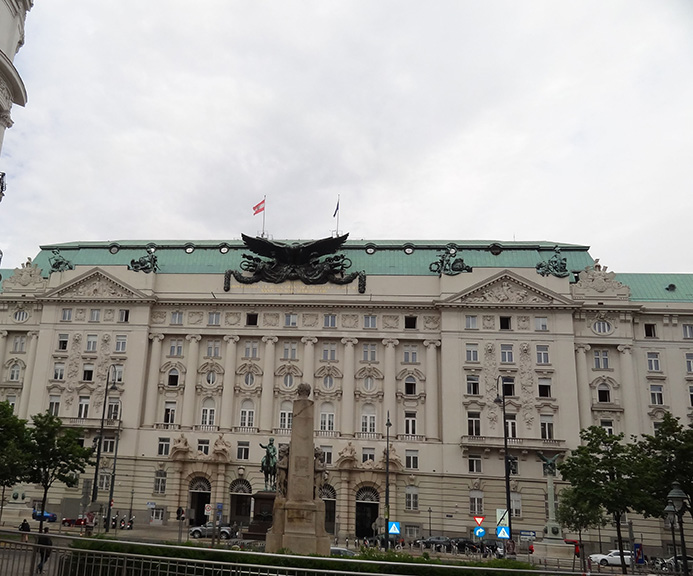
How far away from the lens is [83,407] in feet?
236

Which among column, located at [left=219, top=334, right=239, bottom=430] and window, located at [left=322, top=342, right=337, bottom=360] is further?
window, located at [left=322, top=342, right=337, bottom=360]

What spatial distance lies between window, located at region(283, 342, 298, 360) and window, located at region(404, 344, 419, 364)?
11.8 meters

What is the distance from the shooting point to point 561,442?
64438 millimetres

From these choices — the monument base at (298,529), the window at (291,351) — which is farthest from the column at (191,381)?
the monument base at (298,529)

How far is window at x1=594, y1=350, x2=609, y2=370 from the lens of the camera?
224 ft

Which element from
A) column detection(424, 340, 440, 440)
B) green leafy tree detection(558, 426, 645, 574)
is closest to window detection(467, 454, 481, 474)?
column detection(424, 340, 440, 440)

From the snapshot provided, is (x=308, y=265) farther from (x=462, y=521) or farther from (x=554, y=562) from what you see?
(x=554, y=562)

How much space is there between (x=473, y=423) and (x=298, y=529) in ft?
147

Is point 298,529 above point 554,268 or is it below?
below

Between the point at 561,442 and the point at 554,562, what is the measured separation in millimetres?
21020

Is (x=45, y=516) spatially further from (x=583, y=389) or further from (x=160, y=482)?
(x=583, y=389)

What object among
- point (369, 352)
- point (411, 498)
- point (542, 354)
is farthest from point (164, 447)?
point (542, 354)

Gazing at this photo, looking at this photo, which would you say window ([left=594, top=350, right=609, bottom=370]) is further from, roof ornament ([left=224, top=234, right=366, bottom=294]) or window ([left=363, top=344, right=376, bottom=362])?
roof ornament ([left=224, top=234, right=366, bottom=294])

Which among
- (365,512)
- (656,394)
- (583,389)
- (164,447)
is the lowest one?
(365,512)
